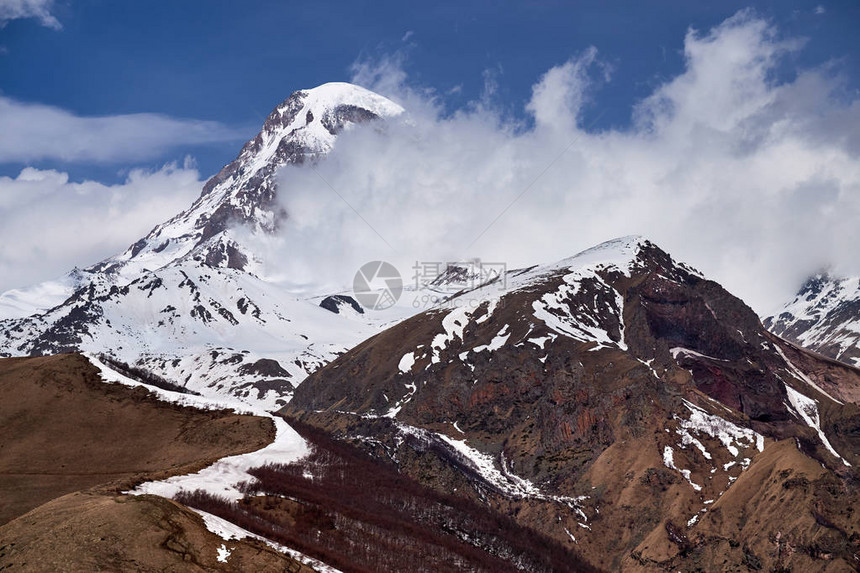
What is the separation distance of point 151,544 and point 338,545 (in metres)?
42.0

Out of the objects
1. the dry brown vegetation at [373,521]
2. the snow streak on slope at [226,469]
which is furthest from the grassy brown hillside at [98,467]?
the dry brown vegetation at [373,521]

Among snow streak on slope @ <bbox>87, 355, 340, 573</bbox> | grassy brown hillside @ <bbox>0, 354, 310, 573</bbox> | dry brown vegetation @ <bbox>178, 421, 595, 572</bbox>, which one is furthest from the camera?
dry brown vegetation @ <bbox>178, 421, 595, 572</bbox>

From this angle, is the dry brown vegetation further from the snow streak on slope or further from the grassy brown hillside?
the grassy brown hillside

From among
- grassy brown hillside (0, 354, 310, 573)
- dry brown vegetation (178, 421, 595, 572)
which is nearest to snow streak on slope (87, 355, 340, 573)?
grassy brown hillside (0, 354, 310, 573)

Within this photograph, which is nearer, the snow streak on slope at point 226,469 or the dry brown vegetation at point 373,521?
the snow streak on slope at point 226,469

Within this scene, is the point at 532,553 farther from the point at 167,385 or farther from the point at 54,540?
the point at 54,540

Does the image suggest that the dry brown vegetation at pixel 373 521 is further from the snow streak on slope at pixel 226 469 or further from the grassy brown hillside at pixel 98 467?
the grassy brown hillside at pixel 98 467

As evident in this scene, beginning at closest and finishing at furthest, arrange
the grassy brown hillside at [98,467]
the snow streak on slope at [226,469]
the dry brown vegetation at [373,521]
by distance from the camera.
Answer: the grassy brown hillside at [98,467]
the snow streak on slope at [226,469]
the dry brown vegetation at [373,521]

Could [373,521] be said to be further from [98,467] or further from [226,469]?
[98,467]

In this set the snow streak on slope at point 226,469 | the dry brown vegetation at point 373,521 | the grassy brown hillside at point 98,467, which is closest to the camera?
the grassy brown hillside at point 98,467

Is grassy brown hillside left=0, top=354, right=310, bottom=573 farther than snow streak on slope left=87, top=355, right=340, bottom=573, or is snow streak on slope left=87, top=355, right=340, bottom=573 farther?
snow streak on slope left=87, top=355, right=340, bottom=573

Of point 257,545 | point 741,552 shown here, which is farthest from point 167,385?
point 741,552

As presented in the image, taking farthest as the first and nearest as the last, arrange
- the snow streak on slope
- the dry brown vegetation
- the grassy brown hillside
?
the dry brown vegetation → the snow streak on slope → the grassy brown hillside

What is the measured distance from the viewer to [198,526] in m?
79.3
